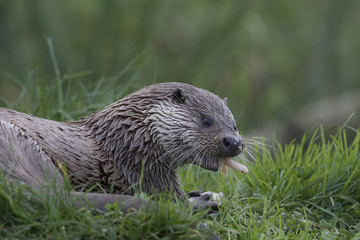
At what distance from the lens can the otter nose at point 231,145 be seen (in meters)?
4.02

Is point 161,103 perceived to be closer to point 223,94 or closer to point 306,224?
point 306,224

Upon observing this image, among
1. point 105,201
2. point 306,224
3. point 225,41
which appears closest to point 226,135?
point 306,224

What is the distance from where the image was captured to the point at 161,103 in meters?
4.14

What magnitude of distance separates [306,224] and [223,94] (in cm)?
887

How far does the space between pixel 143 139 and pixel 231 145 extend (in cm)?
51

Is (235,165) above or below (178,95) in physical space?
below

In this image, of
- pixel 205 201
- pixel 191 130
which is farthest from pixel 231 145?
pixel 205 201

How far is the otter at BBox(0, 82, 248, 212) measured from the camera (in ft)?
12.8

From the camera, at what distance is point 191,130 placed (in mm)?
4070

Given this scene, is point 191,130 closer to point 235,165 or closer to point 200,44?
point 235,165

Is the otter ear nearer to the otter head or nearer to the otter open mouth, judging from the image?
the otter head

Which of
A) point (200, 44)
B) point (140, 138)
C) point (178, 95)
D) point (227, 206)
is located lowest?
point (200, 44)

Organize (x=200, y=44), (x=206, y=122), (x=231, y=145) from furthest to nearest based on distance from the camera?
(x=200, y=44), (x=206, y=122), (x=231, y=145)

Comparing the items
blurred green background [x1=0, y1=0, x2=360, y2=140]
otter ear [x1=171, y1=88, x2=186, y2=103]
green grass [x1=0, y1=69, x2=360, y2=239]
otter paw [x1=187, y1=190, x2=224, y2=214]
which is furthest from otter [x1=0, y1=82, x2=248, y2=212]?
blurred green background [x1=0, y1=0, x2=360, y2=140]
